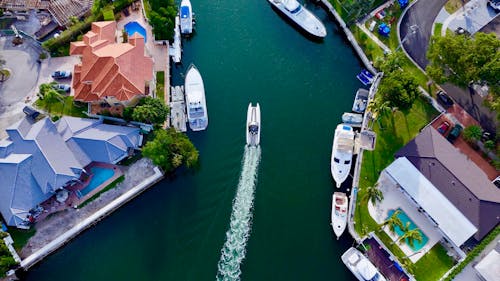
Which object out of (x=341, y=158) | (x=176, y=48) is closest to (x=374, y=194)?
(x=341, y=158)

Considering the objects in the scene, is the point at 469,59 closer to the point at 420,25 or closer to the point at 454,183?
the point at 420,25

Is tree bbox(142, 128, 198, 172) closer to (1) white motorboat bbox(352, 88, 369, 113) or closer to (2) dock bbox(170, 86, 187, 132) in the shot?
(2) dock bbox(170, 86, 187, 132)

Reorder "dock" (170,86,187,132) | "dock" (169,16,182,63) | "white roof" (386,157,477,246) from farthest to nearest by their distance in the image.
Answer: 1. "dock" (169,16,182,63)
2. "dock" (170,86,187,132)
3. "white roof" (386,157,477,246)

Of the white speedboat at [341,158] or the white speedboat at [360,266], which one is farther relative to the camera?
the white speedboat at [341,158]

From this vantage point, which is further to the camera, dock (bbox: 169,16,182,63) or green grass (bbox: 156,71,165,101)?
dock (bbox: 169,16,182,63)

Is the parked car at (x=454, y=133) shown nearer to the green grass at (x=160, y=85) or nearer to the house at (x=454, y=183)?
the house at (x=454, y=183)

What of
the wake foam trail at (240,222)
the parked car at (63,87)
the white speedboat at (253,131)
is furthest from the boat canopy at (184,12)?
the wake foam trail at (240,222)

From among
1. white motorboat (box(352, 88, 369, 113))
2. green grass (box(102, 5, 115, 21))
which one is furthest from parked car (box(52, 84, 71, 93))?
white motorboat (box(352, 88, 369, 113))
